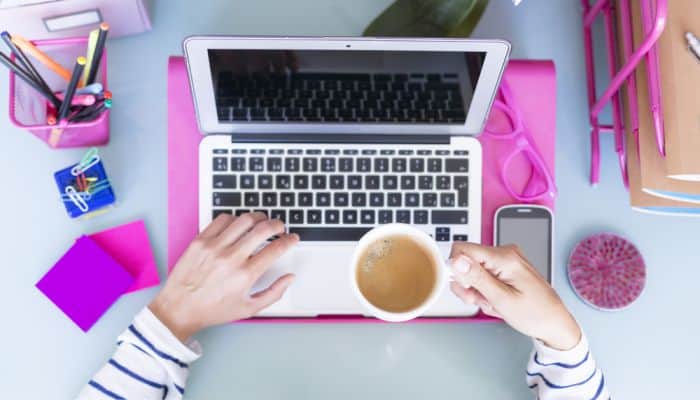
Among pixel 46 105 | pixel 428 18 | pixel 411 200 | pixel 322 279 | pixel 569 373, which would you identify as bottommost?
A: pixel 569 373

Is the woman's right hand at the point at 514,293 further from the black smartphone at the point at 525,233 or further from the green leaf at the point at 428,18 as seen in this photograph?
the green leaf at the point at 428,18

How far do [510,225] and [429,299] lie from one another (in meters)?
0.24

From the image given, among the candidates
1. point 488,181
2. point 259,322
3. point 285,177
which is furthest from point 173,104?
point 488,181

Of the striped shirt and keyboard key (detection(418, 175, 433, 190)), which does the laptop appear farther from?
the striped shirt

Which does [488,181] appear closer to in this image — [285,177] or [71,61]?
[285,177]

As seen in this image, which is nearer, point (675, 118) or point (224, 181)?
point (675, 118)

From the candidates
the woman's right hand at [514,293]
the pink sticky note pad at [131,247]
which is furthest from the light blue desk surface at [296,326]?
the woman's right hand at [514,293]

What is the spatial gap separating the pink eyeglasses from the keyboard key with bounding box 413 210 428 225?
12 centimetres

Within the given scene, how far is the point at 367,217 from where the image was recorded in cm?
79

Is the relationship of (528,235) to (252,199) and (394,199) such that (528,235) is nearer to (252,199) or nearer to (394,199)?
(394,199)

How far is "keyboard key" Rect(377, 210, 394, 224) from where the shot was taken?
2.60ft

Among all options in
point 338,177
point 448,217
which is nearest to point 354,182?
point 338,177

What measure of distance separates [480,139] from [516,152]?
51mm

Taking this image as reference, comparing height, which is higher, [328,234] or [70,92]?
[70,92]
